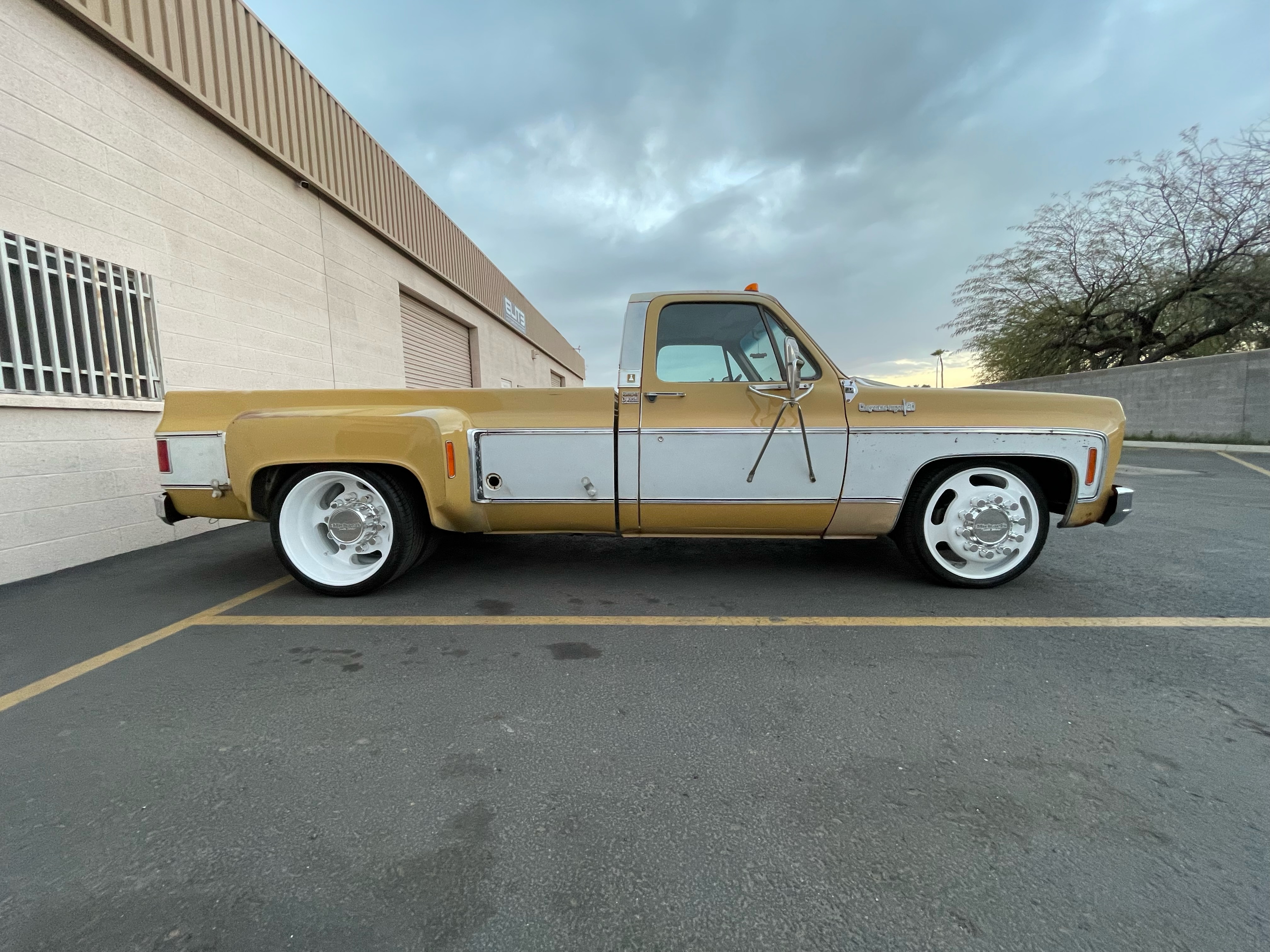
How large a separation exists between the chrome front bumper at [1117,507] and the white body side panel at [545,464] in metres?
3.08

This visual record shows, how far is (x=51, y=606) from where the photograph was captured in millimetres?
3449

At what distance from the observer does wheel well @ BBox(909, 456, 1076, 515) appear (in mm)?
3371

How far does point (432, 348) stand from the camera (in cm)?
1179

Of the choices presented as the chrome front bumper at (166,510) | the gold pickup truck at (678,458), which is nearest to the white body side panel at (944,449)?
the gold pickup truck at (678,458)

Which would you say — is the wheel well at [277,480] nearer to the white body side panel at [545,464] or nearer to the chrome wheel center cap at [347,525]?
the chrome wheel center cap at [347,525]

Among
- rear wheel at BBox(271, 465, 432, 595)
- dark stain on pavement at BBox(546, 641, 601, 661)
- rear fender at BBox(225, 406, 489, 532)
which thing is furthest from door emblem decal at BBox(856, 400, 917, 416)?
rear wheel at BBox(271, 465, 432, 595)

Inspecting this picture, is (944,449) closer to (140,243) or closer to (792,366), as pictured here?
(792,366)

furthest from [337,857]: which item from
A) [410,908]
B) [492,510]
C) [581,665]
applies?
[492,510]

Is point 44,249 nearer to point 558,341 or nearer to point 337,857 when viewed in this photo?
point 337,857

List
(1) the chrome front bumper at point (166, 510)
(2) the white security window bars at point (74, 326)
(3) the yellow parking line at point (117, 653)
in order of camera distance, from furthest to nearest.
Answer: (2) the white security window bars at point (74, 326), (1) the chrome front bumper at point (166, 510), (3) the yellow parking line at point (117, 653)

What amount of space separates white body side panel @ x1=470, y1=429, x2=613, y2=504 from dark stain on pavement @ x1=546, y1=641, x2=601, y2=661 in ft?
3.25

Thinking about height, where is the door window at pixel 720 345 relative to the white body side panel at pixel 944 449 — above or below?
above

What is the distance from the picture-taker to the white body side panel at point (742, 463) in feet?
11.0

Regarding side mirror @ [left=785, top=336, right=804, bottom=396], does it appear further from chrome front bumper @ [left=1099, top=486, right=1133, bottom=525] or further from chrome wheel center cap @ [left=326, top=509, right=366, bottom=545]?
chrome wheel center cap @ [left=326, top=509, right=366, bottom=545]
